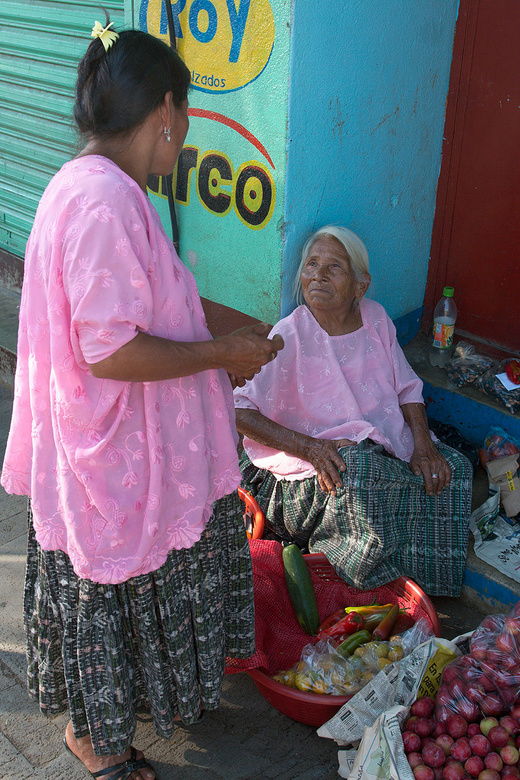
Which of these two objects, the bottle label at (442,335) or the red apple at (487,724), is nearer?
the red apple at (487,724)

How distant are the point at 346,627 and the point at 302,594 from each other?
210 millimetres

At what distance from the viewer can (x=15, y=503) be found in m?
3.45

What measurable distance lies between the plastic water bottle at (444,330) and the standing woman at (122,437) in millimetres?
1835

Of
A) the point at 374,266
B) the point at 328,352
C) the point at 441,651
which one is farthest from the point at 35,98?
the point at 441,651

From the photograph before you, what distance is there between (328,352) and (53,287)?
153cm

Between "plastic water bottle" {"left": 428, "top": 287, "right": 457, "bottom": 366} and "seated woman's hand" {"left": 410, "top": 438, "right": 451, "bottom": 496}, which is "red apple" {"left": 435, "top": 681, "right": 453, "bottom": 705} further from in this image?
"plastic water bottle" {"left": 428, "top": 287, "right": 457, "bottom": 366}

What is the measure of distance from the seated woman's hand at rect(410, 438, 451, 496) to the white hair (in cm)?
78

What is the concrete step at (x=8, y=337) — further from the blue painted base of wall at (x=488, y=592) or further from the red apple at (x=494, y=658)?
the red apple at (x=494, y=658)

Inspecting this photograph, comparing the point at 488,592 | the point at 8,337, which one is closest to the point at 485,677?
the point at 488,592

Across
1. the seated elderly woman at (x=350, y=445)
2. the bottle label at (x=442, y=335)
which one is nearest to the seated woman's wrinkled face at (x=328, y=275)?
the seated elderly woman at (x=350, y=445)

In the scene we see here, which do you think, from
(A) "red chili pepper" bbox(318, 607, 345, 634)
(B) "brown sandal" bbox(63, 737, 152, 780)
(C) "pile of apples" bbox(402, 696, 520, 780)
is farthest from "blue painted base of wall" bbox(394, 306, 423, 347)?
(B) "brown sandal" bbox(63, 737, 152, 780)

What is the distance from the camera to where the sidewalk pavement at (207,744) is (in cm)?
210

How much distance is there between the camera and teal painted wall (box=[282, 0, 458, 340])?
8.77 feet

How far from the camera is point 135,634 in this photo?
1.92m
